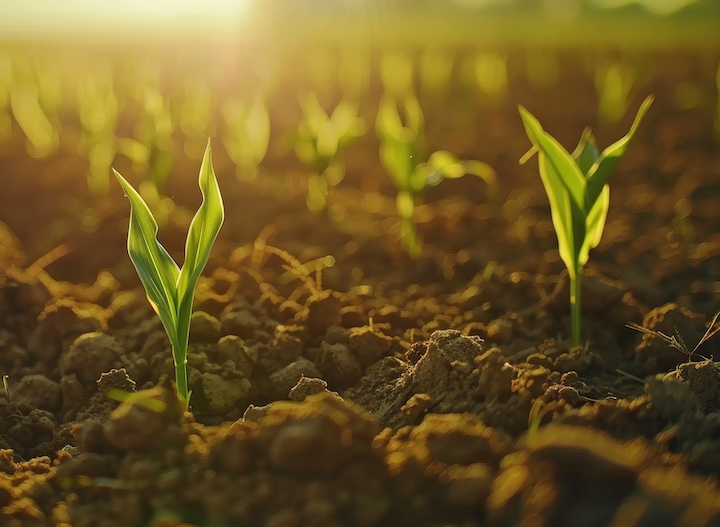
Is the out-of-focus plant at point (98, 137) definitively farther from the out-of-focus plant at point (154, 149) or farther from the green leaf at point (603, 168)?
the green leaf at point (603, 168)

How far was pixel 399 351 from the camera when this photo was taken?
202 centimetres

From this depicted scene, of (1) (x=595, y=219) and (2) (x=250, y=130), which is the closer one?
(1) (x=595, y=219)

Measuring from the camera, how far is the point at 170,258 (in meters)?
1.59

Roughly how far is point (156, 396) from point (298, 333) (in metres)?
0.72

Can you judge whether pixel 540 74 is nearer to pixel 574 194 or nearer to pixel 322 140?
pixel 322 140

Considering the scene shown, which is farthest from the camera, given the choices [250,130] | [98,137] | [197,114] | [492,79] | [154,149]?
[492,79]

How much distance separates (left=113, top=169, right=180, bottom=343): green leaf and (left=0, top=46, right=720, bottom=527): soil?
0.23 metres

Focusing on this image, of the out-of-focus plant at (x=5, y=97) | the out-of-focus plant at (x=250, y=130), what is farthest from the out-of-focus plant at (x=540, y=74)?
the out-of-focus plant at (x=5, y=97)

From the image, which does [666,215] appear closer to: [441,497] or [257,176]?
[257,176]

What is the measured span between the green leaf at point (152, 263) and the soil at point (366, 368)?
0.77 ft

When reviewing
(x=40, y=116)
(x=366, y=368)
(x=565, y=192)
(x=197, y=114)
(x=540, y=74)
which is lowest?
(x=366, y=368)

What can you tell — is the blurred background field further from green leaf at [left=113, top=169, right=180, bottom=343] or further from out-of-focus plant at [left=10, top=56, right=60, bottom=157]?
green leaf at [left=113, top=169, right=180, bottom=343]

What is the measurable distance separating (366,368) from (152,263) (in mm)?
620

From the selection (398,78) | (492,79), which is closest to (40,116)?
(398,78)
